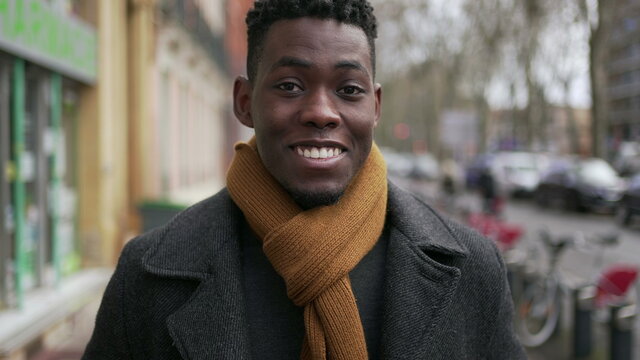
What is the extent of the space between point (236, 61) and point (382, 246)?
2855cm

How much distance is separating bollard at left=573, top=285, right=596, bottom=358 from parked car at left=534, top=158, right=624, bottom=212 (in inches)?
596

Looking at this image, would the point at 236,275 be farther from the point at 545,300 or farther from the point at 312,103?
the point at 545,300

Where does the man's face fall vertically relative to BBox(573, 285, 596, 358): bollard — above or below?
above

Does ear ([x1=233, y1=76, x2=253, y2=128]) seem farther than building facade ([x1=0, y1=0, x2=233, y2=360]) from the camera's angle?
No

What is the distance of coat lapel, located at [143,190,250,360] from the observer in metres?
1.47

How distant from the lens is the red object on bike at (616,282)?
16.3 feet

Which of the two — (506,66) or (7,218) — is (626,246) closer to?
(7,218)

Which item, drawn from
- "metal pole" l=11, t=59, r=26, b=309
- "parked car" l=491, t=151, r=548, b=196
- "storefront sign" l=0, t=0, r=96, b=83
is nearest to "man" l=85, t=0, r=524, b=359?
"storefront sign" l=0, t=0, r=96, b=83

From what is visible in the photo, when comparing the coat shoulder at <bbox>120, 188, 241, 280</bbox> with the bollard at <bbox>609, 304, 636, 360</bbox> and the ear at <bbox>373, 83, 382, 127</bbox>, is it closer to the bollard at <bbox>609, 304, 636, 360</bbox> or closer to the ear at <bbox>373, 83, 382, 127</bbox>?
the ear at <bbox>373, 83, 382, 127</bbox>

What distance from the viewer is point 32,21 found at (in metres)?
5.46

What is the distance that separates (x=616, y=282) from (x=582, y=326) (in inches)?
23.3

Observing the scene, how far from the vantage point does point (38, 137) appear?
615cm

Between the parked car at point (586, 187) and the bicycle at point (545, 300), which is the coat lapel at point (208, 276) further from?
the parked car at point (586, 187)

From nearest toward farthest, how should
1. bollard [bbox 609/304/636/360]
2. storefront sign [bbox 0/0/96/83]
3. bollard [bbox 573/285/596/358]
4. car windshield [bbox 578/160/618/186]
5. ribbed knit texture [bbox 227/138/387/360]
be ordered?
ribbed knit texture [bbox 227/138/387/360] → bollard [bbox 609/304/636/360] → storefront sign [bbox 0/0/96/83] → bollard [bbox 573/285/596/358] → car windshield [bbox 578/160/618/186]
